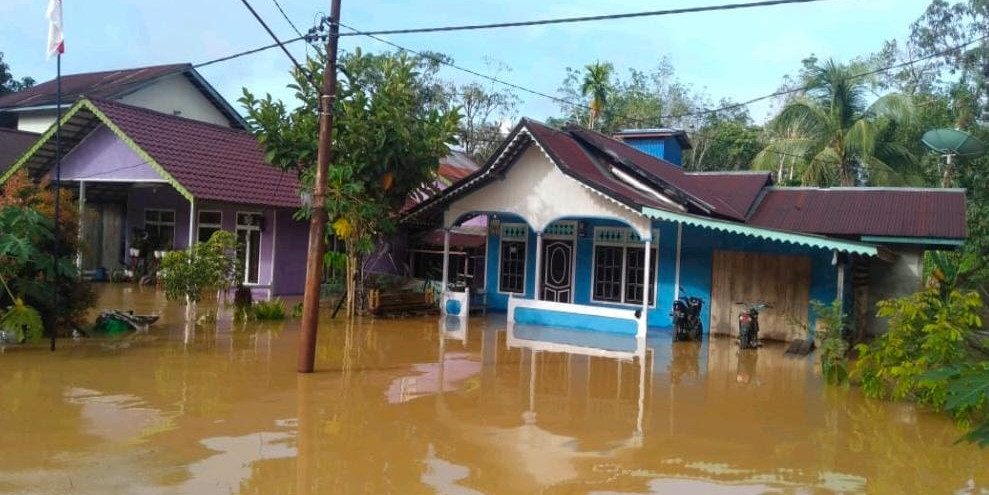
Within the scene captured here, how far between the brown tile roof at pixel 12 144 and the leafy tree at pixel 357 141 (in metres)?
11.4

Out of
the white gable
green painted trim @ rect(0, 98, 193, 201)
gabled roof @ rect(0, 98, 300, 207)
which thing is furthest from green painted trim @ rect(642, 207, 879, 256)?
green painted trim @ rect(0, 98, 193, 201)

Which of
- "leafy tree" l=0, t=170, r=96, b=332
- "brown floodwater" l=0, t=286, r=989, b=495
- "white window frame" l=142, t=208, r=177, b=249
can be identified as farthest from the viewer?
"white window frame" l=142, t=208, r=177, b=249

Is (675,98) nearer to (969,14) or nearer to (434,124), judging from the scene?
(969,14)

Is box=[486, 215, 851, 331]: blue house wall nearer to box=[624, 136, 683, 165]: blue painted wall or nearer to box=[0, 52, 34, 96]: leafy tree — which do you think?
box=[624, 136, 683, 165]: blue painted wall

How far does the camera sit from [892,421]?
857 cm

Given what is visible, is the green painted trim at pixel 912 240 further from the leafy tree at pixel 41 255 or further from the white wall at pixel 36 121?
the white wall at pixel 36 121

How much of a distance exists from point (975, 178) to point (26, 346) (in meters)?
25.5

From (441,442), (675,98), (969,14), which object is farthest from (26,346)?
(675,98)

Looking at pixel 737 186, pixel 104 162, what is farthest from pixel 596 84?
pixel 104 162

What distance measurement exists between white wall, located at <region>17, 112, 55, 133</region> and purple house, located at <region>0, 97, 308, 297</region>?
325 inches

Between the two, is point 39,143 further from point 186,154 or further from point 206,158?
point 206,158

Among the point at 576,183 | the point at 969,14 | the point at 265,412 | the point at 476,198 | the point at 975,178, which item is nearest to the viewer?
the point at 265,412

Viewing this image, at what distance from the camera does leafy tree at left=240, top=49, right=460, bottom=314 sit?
15.0 m

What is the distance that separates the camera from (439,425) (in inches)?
302
